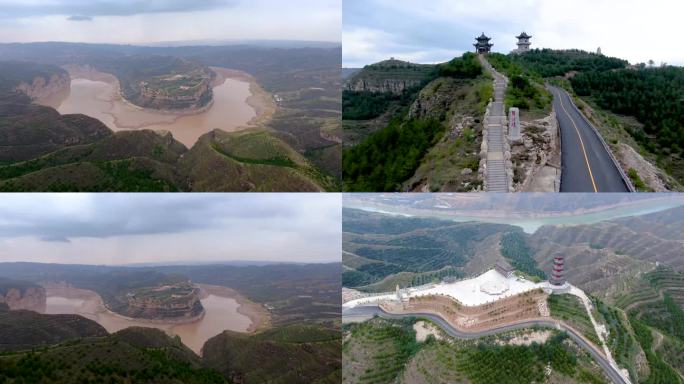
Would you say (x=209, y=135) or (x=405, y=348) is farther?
(x=209, y=135)

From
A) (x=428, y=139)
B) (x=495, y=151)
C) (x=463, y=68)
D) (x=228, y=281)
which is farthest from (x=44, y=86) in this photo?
(x=463, y=68)

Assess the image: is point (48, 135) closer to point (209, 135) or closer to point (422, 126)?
point (209, 135)

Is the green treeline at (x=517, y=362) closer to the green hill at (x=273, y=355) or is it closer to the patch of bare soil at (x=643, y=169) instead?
the green hill at (x=273, y=355)

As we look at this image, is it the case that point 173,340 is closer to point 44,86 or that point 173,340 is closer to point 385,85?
point 44,86

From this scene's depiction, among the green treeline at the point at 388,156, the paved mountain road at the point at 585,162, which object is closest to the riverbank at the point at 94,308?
the green treeline at the point at 388,156

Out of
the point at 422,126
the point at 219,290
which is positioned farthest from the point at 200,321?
the point at 422,126

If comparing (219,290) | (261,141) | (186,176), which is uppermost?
(261,141)

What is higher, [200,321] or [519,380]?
[200,321]

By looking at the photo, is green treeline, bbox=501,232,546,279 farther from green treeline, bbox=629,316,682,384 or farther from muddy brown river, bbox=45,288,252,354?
muddy brown river, bbox=45,288,252,354

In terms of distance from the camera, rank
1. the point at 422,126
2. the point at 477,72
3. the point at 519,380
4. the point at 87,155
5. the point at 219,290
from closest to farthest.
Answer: the point at 519,380 < the point at 219,290 < the point at 87,155 < the point at 422,126 < the point at 477,72
